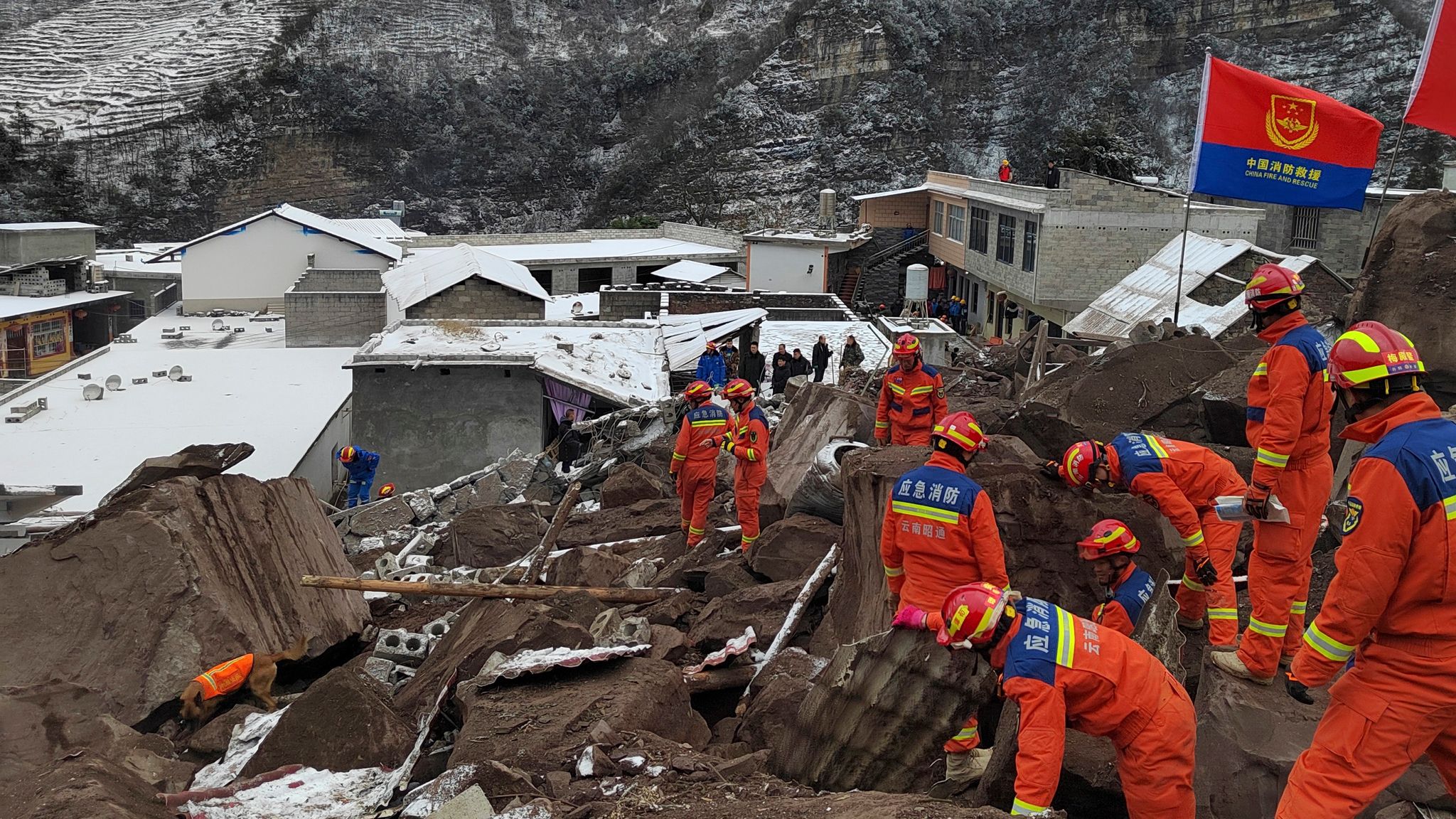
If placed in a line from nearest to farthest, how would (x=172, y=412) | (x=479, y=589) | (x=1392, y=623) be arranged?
1. (x=1392, y=623)
2. (x=479, y=589)
3. (x=172, y=412)

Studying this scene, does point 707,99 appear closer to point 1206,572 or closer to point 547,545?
point 547,545

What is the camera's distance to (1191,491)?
5.91 m

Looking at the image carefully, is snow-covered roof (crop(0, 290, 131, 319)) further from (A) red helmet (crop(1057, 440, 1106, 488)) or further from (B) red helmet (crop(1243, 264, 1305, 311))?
(B) red helmet (crop(1243, 264, 1305, 311))

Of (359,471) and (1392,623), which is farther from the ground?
(1392,623)

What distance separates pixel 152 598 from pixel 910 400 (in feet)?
17.9

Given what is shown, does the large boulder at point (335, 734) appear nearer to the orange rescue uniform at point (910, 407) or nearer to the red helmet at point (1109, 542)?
the red helmet at point (1109, 542)

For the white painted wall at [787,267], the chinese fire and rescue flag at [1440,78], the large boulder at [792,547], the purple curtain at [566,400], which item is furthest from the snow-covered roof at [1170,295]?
the white painted wall at [787,267]

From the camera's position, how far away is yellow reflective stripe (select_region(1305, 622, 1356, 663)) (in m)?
3.78

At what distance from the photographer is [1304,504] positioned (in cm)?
527

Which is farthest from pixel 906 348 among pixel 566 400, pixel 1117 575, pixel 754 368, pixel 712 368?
pixel 566 400

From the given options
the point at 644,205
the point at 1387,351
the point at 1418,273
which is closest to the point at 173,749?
the point at 1387,351

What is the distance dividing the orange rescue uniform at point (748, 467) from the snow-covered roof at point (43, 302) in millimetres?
28101

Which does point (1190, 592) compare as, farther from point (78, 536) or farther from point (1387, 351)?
point (78, 536)

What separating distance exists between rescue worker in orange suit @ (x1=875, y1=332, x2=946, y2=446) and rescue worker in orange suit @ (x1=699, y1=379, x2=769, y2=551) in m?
0.96
